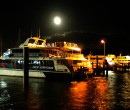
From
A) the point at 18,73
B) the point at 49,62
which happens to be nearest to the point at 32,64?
the point at 49,62

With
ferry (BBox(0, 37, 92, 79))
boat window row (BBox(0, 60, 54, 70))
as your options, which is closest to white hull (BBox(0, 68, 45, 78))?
ferry (BBox(0, 37, 92, 79))

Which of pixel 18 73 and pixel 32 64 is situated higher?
pixel 32 64

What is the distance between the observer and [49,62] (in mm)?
44906

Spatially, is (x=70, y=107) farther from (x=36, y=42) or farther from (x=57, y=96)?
(x=36, y=42)

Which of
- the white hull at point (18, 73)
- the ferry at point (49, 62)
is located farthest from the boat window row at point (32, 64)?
the white hull at point (18, 73)

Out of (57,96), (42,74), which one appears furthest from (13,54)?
(57,96)

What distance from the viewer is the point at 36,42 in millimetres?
51125

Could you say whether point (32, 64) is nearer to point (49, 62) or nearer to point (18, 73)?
point (49, 62)

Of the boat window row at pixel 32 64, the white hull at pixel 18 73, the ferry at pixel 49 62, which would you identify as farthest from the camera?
the white hull at pixel 18 73

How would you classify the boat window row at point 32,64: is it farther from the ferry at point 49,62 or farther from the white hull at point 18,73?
the white hull at point 18,73

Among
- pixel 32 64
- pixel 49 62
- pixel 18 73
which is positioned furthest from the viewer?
pixel 18 73

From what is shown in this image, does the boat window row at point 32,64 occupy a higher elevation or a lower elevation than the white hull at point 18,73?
higher

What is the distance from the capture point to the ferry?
43.8 meters

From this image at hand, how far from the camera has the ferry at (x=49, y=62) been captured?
43844mm
